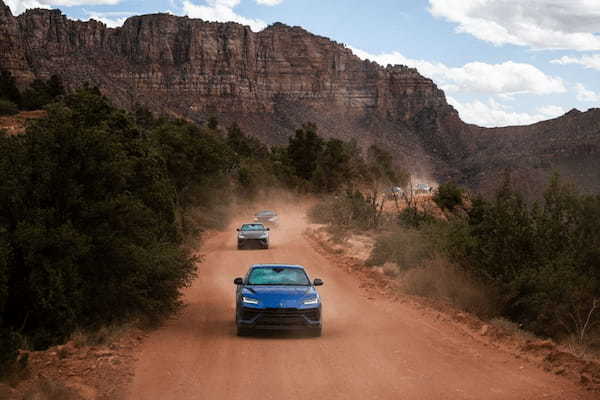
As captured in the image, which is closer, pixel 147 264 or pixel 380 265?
pixel 147 264

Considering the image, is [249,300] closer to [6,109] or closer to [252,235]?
[252,235]

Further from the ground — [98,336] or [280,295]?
[280,295]

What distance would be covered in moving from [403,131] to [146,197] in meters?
132

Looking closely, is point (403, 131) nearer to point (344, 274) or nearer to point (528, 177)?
point (528, 177)

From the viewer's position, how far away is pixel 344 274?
26.0 meters

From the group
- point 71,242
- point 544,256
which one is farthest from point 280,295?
point 544,256

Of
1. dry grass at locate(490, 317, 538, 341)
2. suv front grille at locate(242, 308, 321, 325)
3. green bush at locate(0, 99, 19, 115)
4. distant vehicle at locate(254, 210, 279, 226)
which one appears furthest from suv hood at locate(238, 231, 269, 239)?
green bush at locate(0, 99, 19, 115)

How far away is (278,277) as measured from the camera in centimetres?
1527

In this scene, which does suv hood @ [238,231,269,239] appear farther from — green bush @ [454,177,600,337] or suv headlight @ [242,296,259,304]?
suv headlight @ [242,296,259,304]

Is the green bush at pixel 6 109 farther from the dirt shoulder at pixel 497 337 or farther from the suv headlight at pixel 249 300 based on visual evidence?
the suv headlight at pixel 249 300

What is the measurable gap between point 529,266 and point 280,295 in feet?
22.7

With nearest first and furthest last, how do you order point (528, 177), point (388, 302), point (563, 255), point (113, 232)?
point (113, 232), point (563, 255), point (388, 302), point (528, 177)

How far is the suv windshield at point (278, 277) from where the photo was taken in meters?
15.0

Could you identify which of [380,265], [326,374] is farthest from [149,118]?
[326,374]
